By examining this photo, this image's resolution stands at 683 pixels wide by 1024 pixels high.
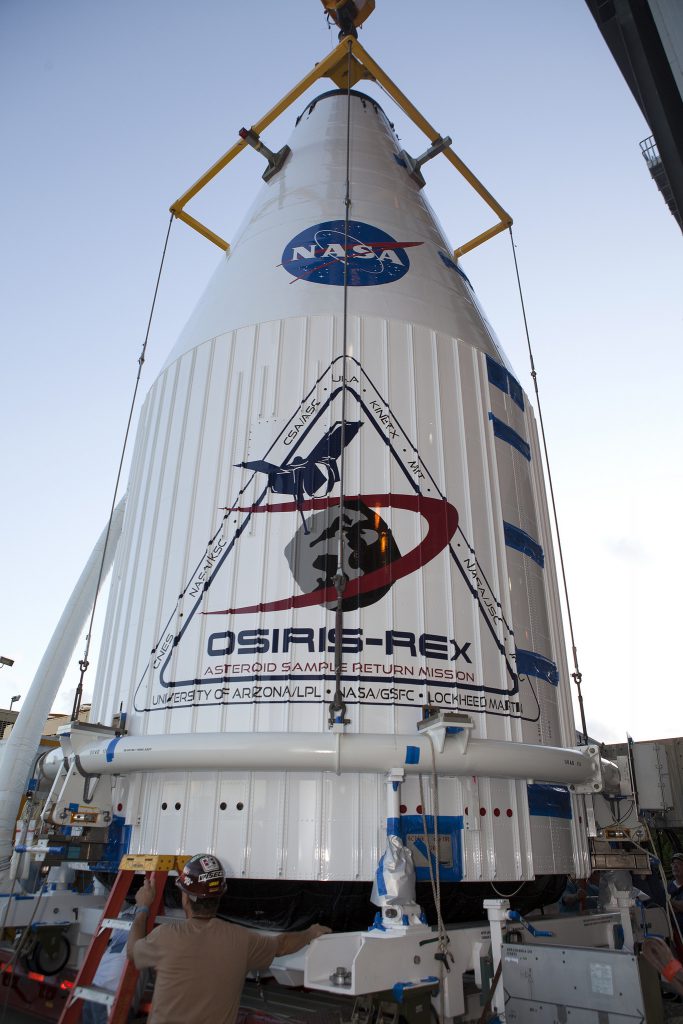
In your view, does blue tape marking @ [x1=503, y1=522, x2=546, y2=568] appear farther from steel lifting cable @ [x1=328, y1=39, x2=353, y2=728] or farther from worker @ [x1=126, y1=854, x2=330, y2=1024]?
worker @ [x1=126, y1=854, x2=330, y2=1024]

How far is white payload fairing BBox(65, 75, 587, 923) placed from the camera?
4.86 meters

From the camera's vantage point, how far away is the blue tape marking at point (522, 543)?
6.42 m

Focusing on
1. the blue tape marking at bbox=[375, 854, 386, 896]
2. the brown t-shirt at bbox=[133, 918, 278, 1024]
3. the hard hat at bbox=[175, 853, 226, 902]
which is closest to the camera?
the brown t-shirt at bbox=[133, 918, 278, 1024]

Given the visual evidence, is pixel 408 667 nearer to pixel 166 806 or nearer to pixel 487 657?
pixel 487 657

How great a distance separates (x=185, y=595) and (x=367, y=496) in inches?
67.4

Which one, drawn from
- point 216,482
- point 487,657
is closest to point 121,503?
point 216,482

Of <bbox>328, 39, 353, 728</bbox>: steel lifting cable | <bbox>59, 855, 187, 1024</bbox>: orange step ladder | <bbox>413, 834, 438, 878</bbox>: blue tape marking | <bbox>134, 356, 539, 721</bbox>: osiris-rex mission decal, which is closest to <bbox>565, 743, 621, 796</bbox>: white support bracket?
<bbox>134, 356, 539, 721</bbox>: osiris-rex mission decal

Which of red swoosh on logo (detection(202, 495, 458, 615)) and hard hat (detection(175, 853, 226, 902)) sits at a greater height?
red swoosh on logo (detection(202, 495, 458, 615))

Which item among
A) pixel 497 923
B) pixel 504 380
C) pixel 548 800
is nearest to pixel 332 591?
pixel 548 800

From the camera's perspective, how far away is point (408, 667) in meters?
5.21

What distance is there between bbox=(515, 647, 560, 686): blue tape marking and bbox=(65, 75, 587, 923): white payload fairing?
3 cm

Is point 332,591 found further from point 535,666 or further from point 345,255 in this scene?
point 345,255

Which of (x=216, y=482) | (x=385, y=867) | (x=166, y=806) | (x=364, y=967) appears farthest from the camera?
(x=216, y=482)

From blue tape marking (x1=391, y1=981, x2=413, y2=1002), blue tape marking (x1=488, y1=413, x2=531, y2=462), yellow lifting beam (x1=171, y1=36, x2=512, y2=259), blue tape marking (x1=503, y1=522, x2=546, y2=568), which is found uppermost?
yellow lifting beam (x1=171, y1=36, x2=512, y2=259)
